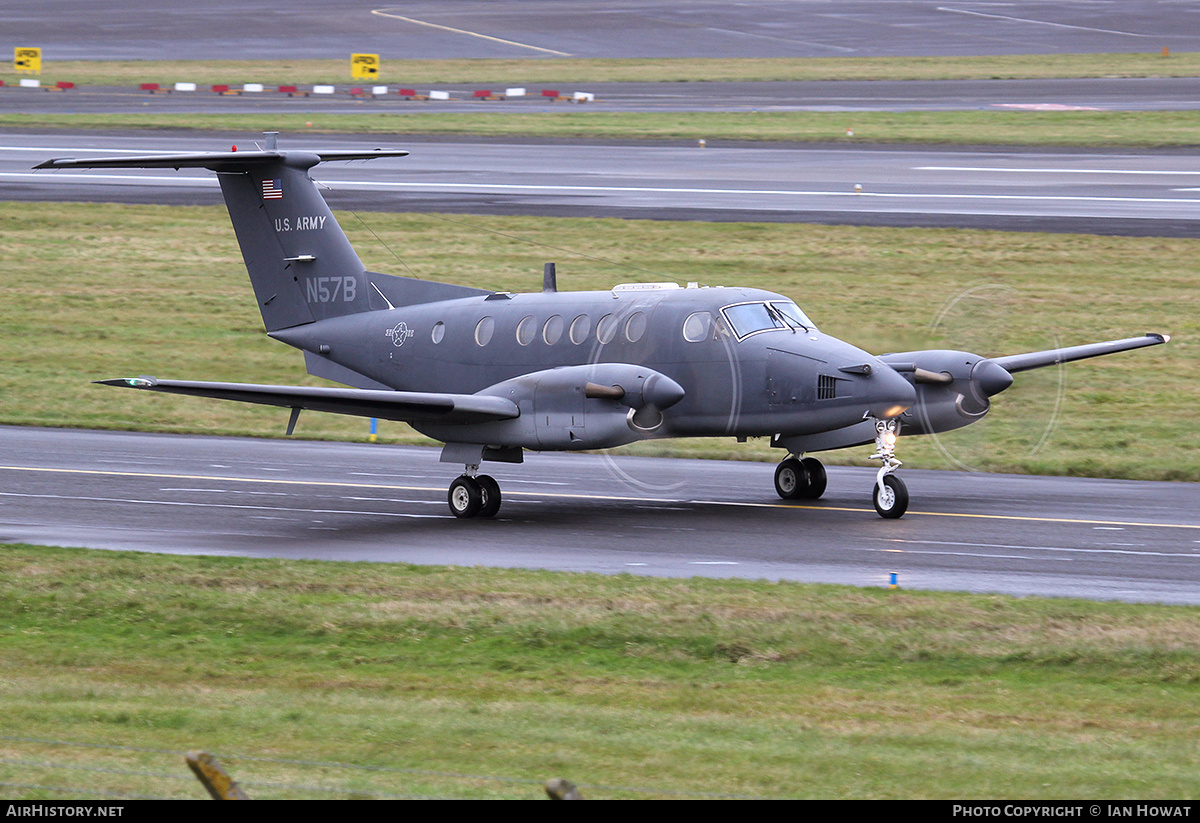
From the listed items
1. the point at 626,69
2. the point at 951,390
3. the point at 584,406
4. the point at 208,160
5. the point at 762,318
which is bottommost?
the point at 584,406

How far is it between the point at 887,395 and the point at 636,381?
3593 mm

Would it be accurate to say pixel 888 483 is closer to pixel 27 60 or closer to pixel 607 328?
pixel 607 328

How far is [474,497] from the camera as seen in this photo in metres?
24.0

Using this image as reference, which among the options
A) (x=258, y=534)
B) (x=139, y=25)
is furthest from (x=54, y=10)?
(x=258, y=534)

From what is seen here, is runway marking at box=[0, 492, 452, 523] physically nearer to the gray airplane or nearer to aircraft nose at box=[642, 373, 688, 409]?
the gray airplane

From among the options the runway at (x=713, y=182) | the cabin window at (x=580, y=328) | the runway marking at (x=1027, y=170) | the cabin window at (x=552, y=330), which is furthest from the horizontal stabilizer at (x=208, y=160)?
the runway marking at (x=1027, y=170)

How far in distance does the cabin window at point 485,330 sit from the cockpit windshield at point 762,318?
403cm

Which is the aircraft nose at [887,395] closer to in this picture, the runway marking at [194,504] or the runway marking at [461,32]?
the runway marking at [194,504]

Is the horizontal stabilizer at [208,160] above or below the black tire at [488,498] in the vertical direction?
above

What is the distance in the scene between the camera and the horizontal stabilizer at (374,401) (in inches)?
885

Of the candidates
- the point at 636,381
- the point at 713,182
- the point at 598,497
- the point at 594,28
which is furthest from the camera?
the point at 594,28

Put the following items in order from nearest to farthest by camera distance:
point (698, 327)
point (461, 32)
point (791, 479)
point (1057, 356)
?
point (698, 327)
point (791, 479)
point (1057, 356)
point (461, 32)

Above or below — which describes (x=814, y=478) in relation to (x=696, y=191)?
below

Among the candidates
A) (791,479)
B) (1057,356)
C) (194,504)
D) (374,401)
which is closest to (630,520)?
(791,479)
